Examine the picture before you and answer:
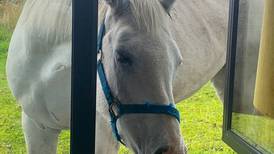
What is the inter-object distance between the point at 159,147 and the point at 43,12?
56 centimetres

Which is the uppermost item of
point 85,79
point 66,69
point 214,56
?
point 85,79

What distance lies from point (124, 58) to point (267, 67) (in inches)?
13.1

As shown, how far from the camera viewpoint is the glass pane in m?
1.12

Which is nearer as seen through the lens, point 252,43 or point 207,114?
point 252,43

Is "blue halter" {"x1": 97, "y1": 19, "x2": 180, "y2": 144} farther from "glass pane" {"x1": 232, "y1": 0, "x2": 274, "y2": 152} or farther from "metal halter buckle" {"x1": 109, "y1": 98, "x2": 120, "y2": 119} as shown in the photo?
"glass pane" {"x1": 232, "y1": 0, "x2": 274, "y2": 152}

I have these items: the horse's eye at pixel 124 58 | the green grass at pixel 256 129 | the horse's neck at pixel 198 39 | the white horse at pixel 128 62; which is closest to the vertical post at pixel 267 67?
the green grass at pixel 256 129

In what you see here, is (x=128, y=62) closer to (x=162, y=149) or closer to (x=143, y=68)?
(x=143, y=68)

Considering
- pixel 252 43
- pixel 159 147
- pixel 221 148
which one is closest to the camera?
pixel 159 147

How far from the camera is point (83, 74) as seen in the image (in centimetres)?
70

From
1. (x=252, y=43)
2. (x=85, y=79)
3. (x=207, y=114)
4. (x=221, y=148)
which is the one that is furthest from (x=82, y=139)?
(x=207, y=114)

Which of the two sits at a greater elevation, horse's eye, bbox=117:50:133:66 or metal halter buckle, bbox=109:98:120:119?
horse's eye, bbox=117:50:133:66

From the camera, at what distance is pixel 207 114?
101 inches

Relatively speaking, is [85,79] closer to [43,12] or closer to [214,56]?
[43,12]

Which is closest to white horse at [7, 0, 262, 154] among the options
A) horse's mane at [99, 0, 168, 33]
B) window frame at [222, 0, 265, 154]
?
horse's mane at [99, 0, 168, 33]
